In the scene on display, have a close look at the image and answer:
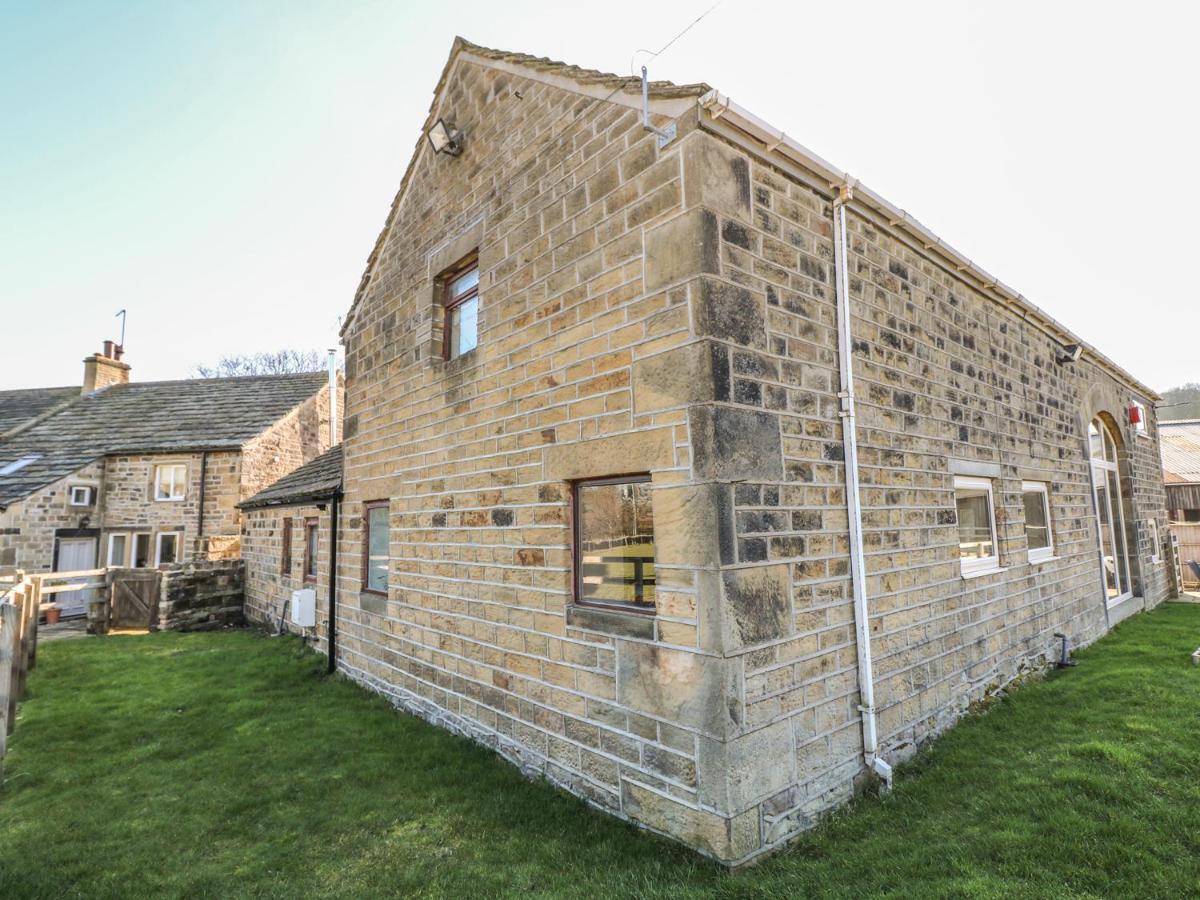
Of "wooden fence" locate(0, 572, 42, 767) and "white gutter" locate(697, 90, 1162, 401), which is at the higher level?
"white gutter" locate(697, 90, 1162, 401)

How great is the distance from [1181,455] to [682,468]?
103 feet

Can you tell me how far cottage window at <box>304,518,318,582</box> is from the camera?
10.8 metres

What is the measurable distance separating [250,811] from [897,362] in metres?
6.58

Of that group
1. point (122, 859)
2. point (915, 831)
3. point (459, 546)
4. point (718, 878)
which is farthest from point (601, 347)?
point (122, 859)

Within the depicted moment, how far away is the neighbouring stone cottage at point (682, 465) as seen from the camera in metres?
3.77

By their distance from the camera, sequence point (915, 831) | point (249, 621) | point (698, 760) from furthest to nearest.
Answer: point (249, 621) → point (915, 831) → point (698, 760)

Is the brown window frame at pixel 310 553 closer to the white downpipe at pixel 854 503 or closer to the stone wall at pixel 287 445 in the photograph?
the stone wall at pixel 287 445

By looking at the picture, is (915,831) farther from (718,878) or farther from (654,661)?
(654,661)

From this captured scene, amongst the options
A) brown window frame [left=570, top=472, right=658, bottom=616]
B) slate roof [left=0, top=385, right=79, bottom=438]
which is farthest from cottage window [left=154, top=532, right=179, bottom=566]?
brown window frame [left=570, top=472, right=658, bottom=616]

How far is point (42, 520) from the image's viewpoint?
15.9 metres

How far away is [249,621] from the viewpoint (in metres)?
13.1

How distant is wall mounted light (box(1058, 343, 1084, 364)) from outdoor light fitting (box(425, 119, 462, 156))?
9.24 meters

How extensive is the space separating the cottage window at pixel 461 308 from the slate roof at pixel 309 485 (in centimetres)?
330

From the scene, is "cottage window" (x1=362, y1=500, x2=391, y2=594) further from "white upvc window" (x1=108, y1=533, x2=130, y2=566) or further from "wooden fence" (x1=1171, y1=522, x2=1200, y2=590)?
"wooden fence" (x1=1171, y1=522, x2=1200, y2=590)
